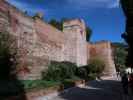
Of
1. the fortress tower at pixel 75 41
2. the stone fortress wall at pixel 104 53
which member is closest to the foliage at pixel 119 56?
the stone fortress wall at pixel 104 53

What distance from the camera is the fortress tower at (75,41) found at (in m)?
34.2

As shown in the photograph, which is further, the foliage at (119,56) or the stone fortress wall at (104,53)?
the foliage at (119,56)

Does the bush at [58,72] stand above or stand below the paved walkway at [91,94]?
above

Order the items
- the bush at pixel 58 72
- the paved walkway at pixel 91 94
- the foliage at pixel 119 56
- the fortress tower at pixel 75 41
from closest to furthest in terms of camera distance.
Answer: the paved walkway at pixel 91 94, the bush at pixel 58 72, the fortress tower at pixel 75 41, the foliage at pixel 119 56

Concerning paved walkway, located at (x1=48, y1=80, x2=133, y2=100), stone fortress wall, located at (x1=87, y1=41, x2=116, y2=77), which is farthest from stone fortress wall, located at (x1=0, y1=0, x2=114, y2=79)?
stone fortress wall, located at (x1=87, y1=41, x2=116, y2=77)

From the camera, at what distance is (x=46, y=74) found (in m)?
22.4

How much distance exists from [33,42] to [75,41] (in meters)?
14.4

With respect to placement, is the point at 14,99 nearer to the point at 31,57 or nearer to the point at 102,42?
the point at 31,57

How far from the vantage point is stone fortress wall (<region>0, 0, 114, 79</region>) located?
18828mm

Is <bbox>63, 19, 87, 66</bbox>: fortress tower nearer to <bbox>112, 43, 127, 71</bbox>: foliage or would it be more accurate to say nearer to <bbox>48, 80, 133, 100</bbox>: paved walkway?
<bbox>48, 80, 133, 100</bbox>: paved walkway

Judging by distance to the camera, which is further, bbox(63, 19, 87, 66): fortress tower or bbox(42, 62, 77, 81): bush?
bbox(63, 19, 87, 66): fortress tower

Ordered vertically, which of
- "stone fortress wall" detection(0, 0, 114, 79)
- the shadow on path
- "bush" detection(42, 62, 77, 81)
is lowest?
the shadow on path

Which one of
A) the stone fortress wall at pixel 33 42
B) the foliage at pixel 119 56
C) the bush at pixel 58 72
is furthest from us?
the foliage at pixel 119 56

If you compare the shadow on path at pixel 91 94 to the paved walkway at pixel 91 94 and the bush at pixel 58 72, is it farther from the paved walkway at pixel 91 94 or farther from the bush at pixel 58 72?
the bush at pixel 58 72
